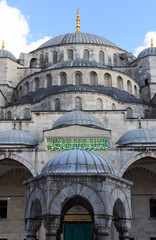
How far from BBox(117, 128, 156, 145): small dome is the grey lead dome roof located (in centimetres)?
1345

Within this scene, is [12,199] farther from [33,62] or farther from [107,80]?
[33,62]

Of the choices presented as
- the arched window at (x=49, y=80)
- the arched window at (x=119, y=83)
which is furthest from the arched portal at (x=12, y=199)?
the arched window at (x=119, y=83)

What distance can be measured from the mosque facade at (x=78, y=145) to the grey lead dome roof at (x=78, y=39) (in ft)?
0.35

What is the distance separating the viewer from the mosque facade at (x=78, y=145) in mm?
6945

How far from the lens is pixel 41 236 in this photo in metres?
13.8

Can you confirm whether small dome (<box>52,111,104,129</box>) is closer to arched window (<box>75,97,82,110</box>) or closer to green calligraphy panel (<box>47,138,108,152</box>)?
green calligraphy panel (<box>47,138,108,152</box>)

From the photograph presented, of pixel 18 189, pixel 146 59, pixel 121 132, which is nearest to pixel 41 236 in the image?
pixel 18 189

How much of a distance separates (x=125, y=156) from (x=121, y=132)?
12.8 ft

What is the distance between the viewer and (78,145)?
50.7 ft

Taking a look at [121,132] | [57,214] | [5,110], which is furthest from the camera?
[5,110]

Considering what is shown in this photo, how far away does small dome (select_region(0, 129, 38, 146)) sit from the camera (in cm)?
1678

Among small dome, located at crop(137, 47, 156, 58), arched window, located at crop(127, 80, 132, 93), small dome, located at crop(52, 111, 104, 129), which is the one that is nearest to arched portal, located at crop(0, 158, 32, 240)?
small dome, located at crop(52, 111, 104, 129)

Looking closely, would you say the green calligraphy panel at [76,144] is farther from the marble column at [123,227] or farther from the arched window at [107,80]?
the arched window at [107,80]

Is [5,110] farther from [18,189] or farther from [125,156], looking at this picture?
[125,156]
